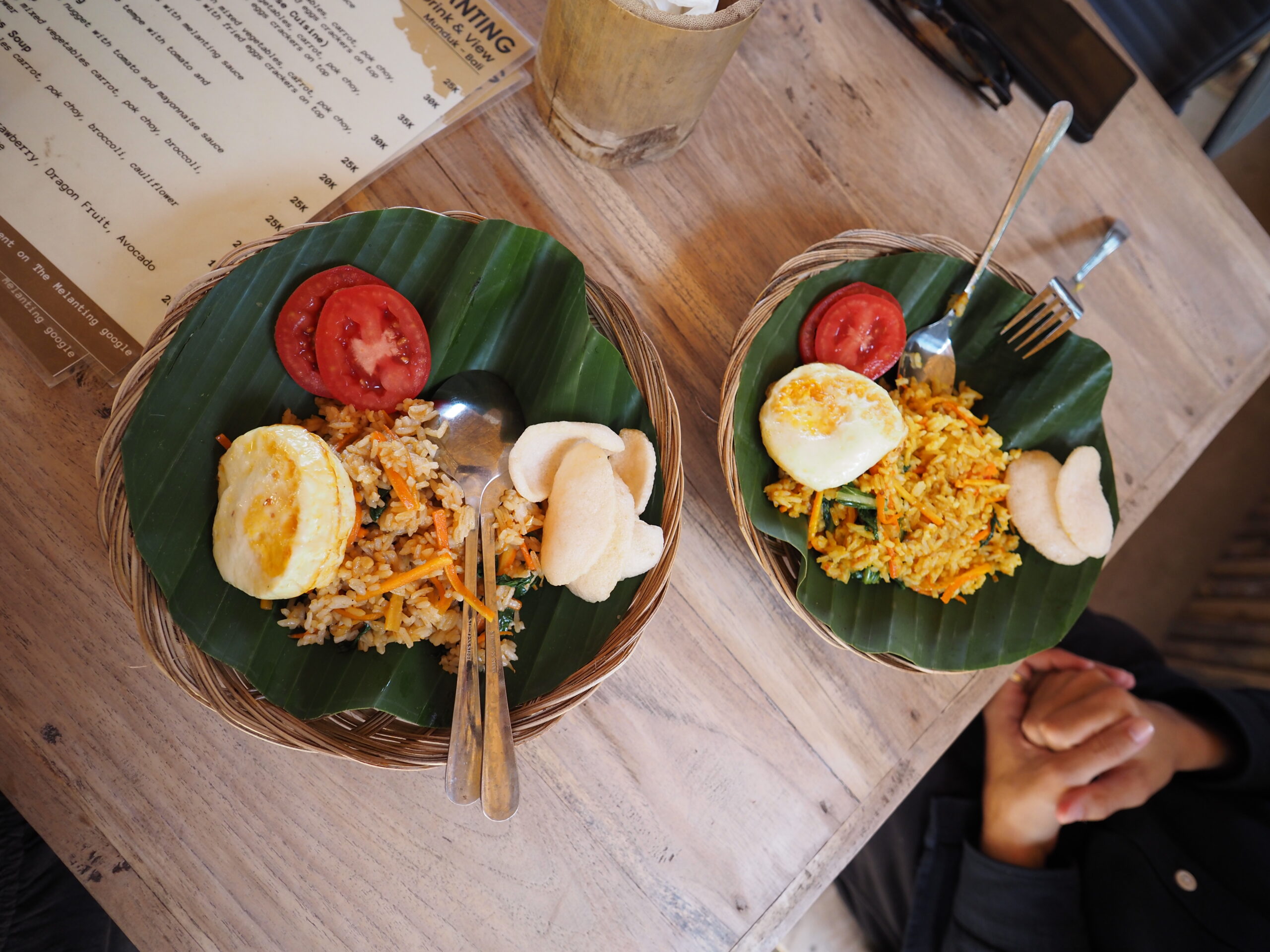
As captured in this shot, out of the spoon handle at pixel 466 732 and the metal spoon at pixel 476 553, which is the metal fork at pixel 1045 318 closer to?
the metal spoon at pixel 476 553

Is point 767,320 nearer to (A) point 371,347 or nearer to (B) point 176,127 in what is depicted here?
(A) point 371,347

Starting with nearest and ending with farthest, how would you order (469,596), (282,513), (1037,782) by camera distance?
(282,513) → (469,596) → (1037,782)

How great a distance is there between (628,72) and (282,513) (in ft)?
3.49

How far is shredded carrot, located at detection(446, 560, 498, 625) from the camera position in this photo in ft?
4.47

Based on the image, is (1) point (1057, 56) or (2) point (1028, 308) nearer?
(2) point (1028, 308)

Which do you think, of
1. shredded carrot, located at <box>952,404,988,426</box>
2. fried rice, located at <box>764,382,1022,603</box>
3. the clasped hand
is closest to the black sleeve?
the clasped hand

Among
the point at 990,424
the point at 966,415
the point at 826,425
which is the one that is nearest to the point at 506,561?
the point at 826,425

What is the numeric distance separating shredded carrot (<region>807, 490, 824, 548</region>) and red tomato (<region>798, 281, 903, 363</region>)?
323 millimetres

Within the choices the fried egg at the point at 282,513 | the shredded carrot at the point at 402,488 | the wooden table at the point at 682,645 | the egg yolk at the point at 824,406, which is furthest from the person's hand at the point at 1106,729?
the fried egg at the point at 282,513

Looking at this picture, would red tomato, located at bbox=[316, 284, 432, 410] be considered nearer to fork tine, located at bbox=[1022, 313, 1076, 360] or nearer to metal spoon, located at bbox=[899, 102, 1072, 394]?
metal spoon, located at bbox=[899, 102, 1072, 394]

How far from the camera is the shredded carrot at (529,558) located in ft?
4.93

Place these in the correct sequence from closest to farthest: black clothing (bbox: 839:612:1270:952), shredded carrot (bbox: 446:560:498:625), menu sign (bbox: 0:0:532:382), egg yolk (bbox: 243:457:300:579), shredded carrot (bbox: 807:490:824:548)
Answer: egg yolk (bbox: 243:457:300:579), shredded carrot (bbox: 446:560:498:625), menu sign (bbox: 0:0:532:382), shredded carrot (bbox: 807:490:824:548), black clothing (bbox: 839:612:1270:952)

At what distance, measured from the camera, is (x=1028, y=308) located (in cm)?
178

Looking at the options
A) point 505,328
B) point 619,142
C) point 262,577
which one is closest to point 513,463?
point 505,328
